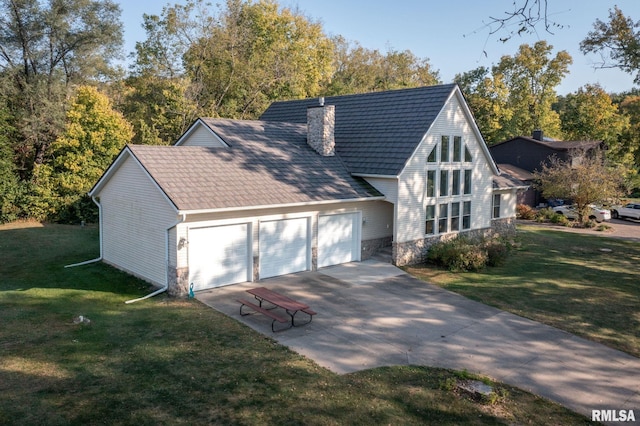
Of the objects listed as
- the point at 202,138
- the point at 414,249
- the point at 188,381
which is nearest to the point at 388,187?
the point at 414,249

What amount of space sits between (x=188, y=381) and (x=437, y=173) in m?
14.7

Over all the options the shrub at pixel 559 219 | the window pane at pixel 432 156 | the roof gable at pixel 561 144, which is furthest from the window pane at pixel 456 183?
the roof gable at pixel 561 144

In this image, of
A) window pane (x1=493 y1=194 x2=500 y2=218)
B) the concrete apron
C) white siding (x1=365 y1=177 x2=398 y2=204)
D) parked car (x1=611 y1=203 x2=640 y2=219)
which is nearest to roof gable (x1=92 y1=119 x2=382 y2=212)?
white siding (x1=365 y1=177 x2=398 y2=204)

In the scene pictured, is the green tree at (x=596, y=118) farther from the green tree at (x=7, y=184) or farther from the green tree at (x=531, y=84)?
the green tree at (x=7, y=184)

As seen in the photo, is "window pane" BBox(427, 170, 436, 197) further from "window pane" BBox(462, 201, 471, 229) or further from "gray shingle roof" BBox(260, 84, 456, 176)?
"window pane" BBox(462, 201, 471, 229)

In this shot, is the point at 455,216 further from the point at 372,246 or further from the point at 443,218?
the point at 372,246

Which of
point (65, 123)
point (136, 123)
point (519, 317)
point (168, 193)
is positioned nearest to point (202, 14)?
point (136, 123)

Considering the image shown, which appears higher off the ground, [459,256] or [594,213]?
[594,213]

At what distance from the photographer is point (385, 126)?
21.1 m

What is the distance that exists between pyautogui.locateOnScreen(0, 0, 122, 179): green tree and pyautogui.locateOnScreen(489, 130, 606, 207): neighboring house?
32085 mm

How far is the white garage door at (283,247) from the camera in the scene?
53.5 feet

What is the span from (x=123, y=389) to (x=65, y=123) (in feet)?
84.7

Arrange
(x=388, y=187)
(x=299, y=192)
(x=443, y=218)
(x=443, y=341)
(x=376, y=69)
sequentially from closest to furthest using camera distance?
(x=443, y=341)
(x=299, y=192)
(x=388, y=187)
(x=443, y=218)
(x=376, y=69)

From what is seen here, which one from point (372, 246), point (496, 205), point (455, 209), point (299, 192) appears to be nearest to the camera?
point (299, 192)
